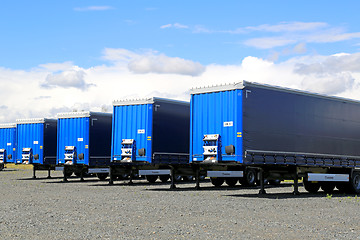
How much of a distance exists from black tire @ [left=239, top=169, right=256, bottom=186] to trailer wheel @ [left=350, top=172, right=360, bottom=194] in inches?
173

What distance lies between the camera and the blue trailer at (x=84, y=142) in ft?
89.5

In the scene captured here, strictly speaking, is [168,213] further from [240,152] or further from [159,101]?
[159,101]

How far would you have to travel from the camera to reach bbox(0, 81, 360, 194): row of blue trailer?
59.0 feet

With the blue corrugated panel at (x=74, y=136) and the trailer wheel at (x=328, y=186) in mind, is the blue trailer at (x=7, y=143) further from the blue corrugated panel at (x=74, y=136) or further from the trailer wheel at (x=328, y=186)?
the trailer wheel at (x=328, y=186)

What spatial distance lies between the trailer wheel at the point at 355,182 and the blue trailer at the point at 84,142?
12988 millimetres

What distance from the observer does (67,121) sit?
28.3 m

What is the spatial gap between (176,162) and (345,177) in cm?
817

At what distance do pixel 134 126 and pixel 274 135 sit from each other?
25.6 ft

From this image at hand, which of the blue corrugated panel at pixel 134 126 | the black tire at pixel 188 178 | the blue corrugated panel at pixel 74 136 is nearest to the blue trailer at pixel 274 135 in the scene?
the blue corrugated panel at pixel 134 126

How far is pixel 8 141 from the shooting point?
3709 centimetres

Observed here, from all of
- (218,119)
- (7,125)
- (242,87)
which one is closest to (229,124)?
(218,119)

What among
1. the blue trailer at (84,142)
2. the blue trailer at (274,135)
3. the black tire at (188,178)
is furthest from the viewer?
the black tire at (188,178)

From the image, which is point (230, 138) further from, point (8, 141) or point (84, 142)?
point (8, 141)

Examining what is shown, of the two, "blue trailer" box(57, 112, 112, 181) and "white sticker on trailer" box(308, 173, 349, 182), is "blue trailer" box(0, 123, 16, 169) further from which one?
"white sticker on trailer" box(308, 173, 349, 182)
